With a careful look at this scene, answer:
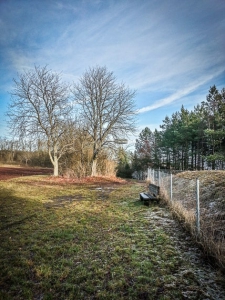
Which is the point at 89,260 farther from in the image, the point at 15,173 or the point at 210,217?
the point at 15,173

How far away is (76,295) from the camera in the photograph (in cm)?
239

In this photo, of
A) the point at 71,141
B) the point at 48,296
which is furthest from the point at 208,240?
the point at 71,141

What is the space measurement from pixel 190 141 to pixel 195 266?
34635 mm

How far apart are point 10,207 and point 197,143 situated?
32.7 meters

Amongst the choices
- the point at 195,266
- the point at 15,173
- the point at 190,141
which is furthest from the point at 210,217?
the point at 190,141

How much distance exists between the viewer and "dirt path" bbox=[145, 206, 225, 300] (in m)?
2.41

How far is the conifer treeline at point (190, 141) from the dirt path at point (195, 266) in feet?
72.4

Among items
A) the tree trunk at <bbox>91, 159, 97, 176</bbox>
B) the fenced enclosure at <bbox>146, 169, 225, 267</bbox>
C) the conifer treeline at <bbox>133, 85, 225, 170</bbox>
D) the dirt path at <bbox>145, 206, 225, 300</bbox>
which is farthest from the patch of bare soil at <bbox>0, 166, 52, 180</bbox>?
the conifer treeline at <bbox>133, 85, 225, 170</bbox>

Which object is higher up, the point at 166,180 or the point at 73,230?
the point at 166,180

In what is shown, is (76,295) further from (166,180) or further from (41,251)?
(166,180)

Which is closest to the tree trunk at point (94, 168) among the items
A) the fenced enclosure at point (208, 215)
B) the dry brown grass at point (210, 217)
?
the fenced enclosure at point (208, 215)

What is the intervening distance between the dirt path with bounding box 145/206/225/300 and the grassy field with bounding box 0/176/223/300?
7 cm

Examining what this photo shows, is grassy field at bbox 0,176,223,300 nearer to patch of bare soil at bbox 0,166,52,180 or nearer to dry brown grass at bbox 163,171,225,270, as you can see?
dry brown grass at bbox 163,171,225,270

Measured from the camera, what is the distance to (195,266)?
3014 millimetres
